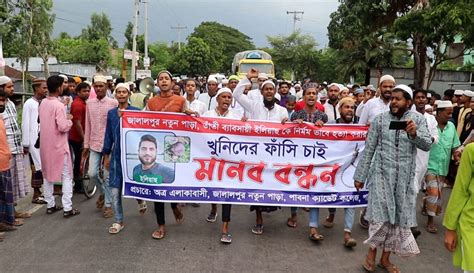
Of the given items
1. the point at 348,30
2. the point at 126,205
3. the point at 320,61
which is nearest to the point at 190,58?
the point at 320,61

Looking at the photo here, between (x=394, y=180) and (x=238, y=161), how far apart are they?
1.85 metres

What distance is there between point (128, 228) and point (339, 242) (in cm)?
250

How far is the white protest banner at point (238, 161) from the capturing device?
5195mm

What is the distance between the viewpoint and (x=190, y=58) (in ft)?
166

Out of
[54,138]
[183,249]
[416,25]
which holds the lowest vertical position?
[183,249]

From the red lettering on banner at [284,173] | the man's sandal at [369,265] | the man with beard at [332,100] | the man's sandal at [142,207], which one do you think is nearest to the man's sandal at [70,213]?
the man's sandal at [142,207]

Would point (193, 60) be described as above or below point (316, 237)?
above

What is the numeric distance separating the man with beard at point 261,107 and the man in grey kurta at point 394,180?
4.66ft

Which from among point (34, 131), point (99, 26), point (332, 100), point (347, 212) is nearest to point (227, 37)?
point (99, 26)

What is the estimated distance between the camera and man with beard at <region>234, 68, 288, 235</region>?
544 cm

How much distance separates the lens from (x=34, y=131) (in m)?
6.10

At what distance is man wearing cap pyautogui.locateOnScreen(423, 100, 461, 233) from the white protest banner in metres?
1.06

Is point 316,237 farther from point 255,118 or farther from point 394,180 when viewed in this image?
point 255,118

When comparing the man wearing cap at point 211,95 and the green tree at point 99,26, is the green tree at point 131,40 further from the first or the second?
the man wearing cap at point 211,95
